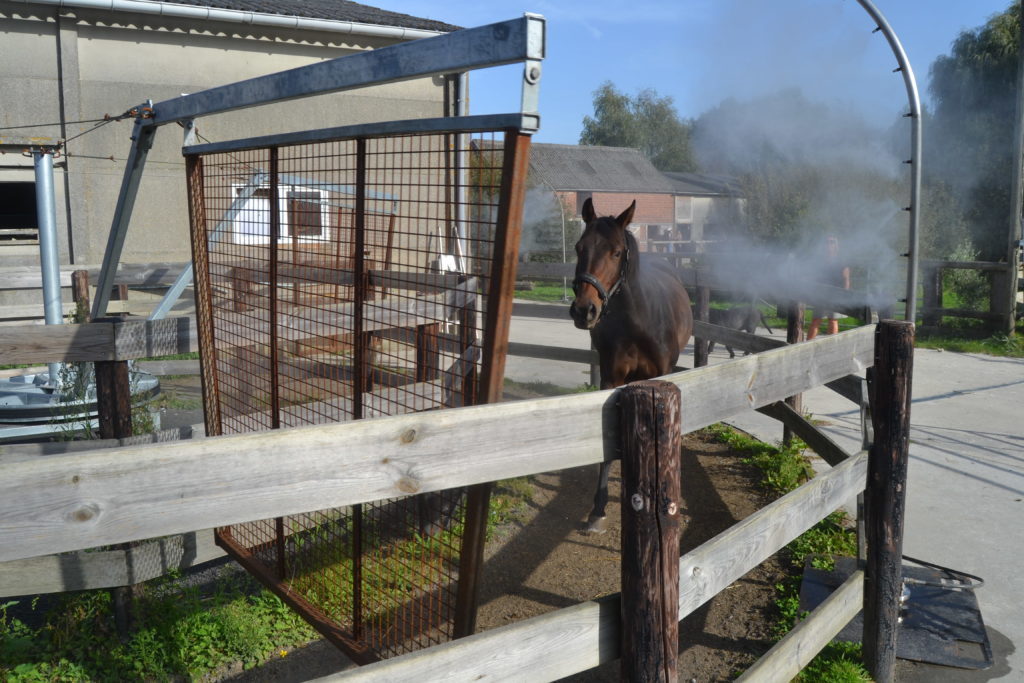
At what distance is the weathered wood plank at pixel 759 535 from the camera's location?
7.57ft

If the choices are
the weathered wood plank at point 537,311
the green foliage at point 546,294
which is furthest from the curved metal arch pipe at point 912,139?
the green foliage at point 546,294

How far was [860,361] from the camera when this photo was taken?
3764 mm

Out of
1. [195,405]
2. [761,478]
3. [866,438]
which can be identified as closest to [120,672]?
[866,438]

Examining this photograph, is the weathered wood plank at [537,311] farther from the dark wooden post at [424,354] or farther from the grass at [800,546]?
the dark wooden post at [424,354]

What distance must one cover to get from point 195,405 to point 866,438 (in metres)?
6.66

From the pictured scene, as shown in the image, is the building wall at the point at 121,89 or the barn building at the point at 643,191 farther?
the barn building at the point at 643,191

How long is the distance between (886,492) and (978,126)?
77.9 feet

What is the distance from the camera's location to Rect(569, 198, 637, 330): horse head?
485 centimetres

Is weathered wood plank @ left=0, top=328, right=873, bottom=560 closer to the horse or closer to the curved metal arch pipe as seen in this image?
the horse

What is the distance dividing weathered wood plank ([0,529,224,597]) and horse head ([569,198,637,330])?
2.42 metres

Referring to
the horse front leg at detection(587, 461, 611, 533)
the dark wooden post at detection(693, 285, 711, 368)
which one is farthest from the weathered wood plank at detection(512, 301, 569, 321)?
the horse front leg at detection(587, 461, 611, 533)

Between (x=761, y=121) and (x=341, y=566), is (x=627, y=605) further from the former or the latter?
(x=761, y=121)

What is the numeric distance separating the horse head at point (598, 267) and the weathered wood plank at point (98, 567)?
242 centimetres

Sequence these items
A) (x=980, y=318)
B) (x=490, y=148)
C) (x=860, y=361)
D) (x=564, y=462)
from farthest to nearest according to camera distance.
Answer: (x=980, y=318)
(x=860, y=361)
(x=490, y=148)
(x=564, y=462)
